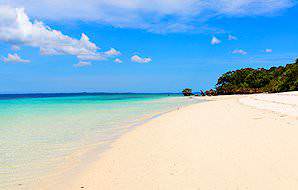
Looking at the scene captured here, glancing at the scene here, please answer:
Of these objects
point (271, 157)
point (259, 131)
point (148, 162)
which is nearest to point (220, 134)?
point (259, 131)

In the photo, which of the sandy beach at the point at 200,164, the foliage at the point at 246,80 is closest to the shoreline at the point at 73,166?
the sandy beach at the point at 200,164

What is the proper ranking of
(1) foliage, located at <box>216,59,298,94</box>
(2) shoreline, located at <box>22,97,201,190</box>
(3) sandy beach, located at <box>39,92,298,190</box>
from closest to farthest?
(3) sandy beach, located at <box>39,92,298,190</box> < (2) shoreline, located at <box>22,97,201,190</box> < (1) foliage, located at <box>216,59,298,94</box>

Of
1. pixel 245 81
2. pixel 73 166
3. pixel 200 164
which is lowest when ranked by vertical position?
pixel 73 166

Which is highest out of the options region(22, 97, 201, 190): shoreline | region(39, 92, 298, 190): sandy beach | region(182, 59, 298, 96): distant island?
region(182, 59, 298, 96): distant island

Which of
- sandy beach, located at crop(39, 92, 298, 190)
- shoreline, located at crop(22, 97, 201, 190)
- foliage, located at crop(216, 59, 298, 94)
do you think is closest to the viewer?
sandy beach, located at crop(39, 92, 298, 190)

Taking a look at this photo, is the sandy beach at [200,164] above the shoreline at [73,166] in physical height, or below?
above

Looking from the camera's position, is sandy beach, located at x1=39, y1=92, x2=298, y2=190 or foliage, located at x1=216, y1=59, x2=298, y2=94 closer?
sandy beach, located at x1=39, y1=92, x2=298, y2=190

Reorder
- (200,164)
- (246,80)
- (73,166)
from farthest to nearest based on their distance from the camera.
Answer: (246,80), (73,166), (200,164)

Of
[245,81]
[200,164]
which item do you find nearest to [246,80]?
[245,81]

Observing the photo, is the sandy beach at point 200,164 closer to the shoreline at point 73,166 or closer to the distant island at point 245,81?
the shoreline at point 73,166

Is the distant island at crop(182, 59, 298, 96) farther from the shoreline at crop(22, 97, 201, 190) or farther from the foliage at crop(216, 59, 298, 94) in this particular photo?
the shoreline at crop(22, 97, 201, 190)

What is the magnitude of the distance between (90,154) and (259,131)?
5644 millimetres

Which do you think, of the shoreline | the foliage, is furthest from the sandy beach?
the foliage

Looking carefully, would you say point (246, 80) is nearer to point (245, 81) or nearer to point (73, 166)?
point (245, 81)
